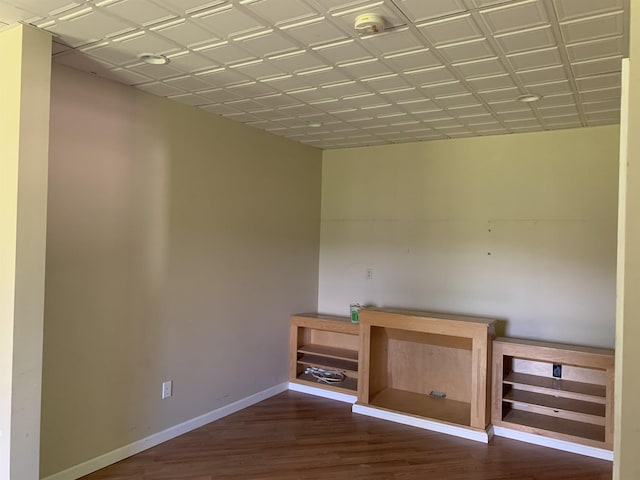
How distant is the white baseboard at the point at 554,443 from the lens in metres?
3.31

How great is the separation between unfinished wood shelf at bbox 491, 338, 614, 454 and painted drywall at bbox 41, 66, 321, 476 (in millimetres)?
2019

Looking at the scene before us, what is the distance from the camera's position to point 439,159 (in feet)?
14.3

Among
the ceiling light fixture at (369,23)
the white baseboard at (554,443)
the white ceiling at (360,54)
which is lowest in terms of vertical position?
the white baseboard at (554,443)

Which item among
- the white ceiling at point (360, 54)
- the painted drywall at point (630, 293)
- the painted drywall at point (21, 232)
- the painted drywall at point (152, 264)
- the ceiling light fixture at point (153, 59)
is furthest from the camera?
the painted drywall at point (152, 264)

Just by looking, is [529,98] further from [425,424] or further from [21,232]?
[21,232]

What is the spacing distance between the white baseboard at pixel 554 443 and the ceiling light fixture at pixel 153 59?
351 cm

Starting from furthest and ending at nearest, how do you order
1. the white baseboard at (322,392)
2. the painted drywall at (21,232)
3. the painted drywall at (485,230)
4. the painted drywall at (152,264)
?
the white baseboard at (322,392) → the painted drywall at (485,230) → the painted drywall at (152,264) → the painted drywall at (21,232)

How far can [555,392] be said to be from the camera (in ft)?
11.5

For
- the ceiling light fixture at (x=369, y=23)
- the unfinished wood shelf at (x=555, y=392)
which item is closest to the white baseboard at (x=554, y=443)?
the unfinished wood shelf at (x=555, y=392)

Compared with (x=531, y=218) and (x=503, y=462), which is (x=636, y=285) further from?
(x=531, y=218)

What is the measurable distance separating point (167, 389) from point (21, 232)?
1.71m

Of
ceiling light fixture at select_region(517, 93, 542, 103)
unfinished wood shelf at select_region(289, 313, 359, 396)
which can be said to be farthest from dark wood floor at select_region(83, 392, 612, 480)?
ceiling light fixture at select_region(517, 93, 542, 103)

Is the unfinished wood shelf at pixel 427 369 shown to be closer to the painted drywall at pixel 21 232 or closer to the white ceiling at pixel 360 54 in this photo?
the white ceiling at pixel 360 54

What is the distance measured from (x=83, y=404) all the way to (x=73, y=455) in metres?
→ 0.30
